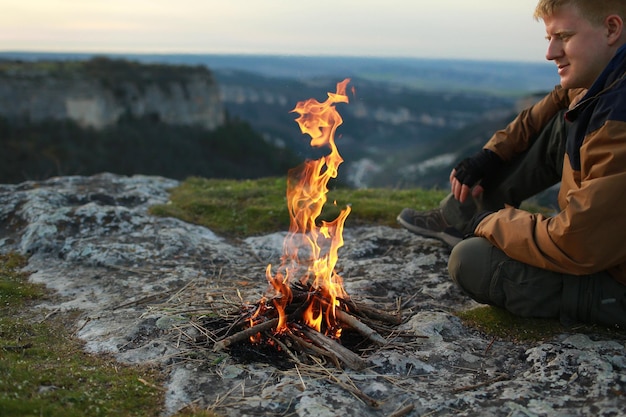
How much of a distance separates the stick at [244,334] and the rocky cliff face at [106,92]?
41164 millimetres

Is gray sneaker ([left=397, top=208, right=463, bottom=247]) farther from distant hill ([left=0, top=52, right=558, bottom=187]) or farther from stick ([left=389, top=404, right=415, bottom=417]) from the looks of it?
distant hill ([left=0, top=52, right=558, bottom=187])

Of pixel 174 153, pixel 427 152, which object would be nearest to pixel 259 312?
pixel 174 153

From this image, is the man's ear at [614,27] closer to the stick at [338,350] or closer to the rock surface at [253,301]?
the rock surface at [253,301]

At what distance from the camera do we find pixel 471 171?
5.04 m

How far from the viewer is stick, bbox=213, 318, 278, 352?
3.60 meters

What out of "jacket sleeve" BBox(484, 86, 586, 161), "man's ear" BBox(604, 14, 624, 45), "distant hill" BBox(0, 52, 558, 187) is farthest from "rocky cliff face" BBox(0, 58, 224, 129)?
"man's ear" BBox(604, 14, 624, 45)

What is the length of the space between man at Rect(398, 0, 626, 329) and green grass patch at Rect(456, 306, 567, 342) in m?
0.15

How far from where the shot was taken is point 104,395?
118 inches

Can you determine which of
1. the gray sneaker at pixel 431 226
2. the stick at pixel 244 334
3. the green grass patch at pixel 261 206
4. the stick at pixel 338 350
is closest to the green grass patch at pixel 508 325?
the stick at pixel 338 350

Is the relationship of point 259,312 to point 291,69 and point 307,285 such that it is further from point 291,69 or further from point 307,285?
point 291,69

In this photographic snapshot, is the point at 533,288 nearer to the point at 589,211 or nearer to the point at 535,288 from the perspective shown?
the point at 535,288

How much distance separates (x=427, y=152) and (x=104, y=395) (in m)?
72.6

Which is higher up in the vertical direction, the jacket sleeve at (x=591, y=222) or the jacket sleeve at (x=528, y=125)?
the jacket sleeve at (x=528, y=125)

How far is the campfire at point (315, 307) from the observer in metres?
3.64
